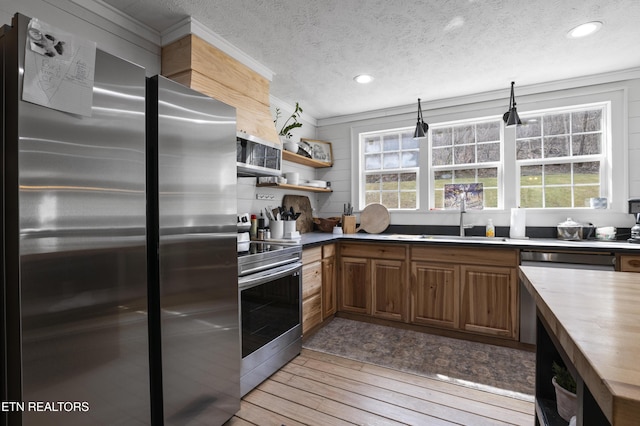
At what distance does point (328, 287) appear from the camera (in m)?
A: 3.17

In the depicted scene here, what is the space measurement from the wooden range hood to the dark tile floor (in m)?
1.96

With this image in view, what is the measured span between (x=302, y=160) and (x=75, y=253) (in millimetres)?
2771

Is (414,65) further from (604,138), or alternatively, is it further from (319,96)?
(604,138)

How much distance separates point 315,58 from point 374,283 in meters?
2.25

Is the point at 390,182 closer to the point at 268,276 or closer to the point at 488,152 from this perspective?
the point at 488,152

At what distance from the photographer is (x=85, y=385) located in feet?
3.64

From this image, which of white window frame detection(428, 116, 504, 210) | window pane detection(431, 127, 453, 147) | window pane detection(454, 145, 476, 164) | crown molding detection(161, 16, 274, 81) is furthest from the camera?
window pane detection(431, 127, 453, 147)

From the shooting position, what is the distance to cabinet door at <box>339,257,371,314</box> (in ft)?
10.6

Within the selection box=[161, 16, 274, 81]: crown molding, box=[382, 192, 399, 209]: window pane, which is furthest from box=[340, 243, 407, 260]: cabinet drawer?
box=[161, 16, 274, 81]: crown molding

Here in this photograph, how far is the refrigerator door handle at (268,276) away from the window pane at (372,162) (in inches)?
82.5

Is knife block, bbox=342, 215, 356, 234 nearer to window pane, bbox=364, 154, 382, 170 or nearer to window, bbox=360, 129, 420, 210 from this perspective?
window, bbox=360, 129, 420, 210

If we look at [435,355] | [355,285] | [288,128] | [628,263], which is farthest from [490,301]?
[288,128]

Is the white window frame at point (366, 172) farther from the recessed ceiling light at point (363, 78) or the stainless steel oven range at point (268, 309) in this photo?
the stainless steel oven range at point (268, 309)

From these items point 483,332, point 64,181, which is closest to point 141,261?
point 64,181
